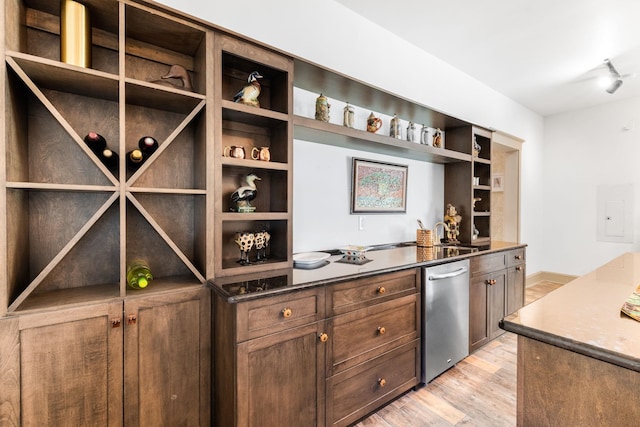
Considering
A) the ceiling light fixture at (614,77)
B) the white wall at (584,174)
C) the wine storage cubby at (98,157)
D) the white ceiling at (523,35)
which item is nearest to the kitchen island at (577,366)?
the wine storage cubby at (98,157)

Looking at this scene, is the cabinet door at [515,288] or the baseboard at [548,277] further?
the baseboard at [548,277]

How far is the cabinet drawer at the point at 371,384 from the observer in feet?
5.49

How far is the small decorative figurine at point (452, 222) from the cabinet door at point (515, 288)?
0.65 m

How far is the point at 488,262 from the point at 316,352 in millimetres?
2064

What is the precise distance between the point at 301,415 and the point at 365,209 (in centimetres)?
A: 168

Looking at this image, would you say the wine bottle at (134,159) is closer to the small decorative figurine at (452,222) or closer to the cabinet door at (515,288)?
the small decorative figurine at (452,222)

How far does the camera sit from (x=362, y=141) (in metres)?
2.33

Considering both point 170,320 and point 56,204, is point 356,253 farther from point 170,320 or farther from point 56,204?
point 56,204

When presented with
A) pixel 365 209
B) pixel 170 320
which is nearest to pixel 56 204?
pixel 170 320

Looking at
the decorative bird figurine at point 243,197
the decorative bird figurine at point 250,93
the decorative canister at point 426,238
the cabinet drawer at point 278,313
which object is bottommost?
the cabinet drawer at point 278,313

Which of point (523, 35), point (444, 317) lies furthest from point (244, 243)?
A: point (523, 35)

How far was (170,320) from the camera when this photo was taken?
1443mm

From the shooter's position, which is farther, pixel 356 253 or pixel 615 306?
pixel 356 253

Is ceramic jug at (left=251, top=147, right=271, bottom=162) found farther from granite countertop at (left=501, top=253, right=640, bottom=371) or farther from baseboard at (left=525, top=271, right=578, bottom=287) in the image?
baseboard at (left=525, top=271, right=578, bottom=287)
